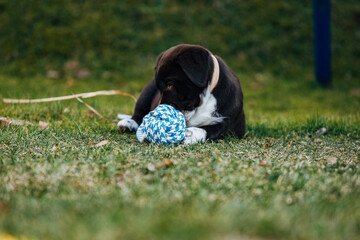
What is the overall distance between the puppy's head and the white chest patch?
0.04 m

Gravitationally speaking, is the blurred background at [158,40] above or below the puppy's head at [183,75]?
below

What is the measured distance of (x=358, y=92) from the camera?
334 inches

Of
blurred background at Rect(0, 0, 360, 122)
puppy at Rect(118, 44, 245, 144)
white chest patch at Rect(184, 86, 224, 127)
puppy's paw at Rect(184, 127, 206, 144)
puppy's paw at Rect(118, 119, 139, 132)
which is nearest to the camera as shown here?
puppy's paw at Rect(184, 127, 206, 144)

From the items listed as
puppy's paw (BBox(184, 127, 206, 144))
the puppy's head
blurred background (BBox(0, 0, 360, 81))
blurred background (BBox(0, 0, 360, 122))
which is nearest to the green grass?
puppy's paw (BBox(184, 127, 206, 144))

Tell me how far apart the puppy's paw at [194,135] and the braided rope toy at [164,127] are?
74 millimetres

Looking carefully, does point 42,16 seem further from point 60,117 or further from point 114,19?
point 60,117

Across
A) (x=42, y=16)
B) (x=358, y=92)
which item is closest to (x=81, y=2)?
(x=42, y=16)

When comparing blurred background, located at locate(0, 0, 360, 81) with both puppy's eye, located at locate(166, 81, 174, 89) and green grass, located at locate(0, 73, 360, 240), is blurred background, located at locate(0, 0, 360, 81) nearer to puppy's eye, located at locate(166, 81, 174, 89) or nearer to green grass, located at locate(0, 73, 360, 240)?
puppy's eye, located at locate(166, 81, 174, 89)

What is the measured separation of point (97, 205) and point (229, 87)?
2305 millimetres

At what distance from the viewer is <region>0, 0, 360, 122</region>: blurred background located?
921cm

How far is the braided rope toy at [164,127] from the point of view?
11.5ft

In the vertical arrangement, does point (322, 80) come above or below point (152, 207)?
below

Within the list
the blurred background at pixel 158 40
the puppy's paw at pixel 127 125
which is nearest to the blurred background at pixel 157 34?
the blurred background at pixel 158 40

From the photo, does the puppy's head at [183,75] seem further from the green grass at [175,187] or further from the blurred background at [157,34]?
the blurred background at [157,34]
